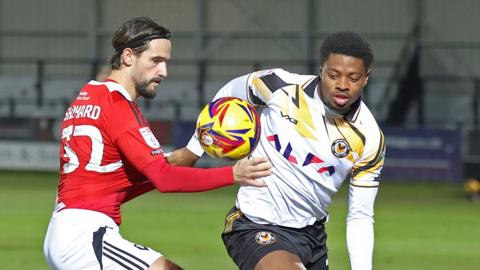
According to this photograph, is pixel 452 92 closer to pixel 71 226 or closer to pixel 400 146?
pixel 400 146

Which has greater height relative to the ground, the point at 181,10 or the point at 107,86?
the point at 107,86

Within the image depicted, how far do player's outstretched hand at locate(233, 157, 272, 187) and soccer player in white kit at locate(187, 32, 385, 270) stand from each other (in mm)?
1034

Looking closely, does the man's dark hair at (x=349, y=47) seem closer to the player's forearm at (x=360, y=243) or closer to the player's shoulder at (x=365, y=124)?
the player's shoulder at (x=365, y=124)

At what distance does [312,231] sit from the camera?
754cm

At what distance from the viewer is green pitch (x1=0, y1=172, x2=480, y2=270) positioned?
13000 millimetres

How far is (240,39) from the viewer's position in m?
36.5

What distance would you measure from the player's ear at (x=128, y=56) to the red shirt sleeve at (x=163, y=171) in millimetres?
445

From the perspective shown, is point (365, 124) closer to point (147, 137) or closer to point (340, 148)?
point (340, 148)

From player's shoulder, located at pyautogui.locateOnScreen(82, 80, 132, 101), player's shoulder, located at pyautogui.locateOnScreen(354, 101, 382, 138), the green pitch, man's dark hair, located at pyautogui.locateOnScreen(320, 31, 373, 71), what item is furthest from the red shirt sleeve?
the green pitch


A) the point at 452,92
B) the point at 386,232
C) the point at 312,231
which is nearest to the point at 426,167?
the point at 386,232

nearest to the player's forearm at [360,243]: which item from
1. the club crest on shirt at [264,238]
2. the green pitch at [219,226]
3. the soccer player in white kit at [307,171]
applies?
the soccer player in white kit at [307,171]

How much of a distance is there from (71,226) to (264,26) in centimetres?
3010

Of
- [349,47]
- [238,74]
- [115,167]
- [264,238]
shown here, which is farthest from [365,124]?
[238,74]

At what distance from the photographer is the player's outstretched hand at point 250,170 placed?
6.19 meters
